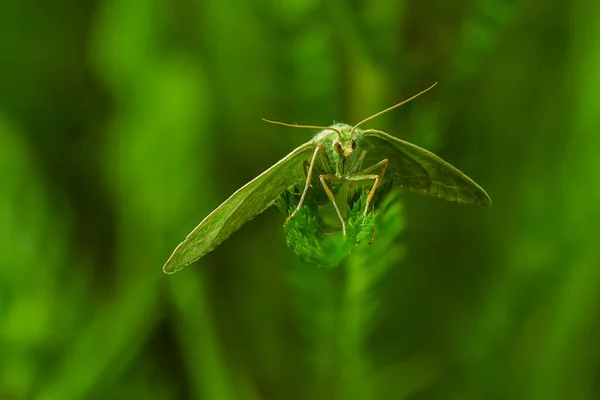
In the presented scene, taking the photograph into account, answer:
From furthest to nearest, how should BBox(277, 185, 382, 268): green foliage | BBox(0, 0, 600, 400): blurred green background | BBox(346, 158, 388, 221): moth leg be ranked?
1. BBox(0, 0, 600, 400): blurred green background
2. BBox(346, 158, 388, 221): moth leg
3. BBox(277, 185, 382, 268): green foliage

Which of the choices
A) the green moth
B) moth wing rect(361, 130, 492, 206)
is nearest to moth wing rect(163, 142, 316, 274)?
the green moth

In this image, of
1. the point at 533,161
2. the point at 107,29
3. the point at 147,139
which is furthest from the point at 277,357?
the point at 107,29

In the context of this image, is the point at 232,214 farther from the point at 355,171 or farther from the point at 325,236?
the point at 355,171

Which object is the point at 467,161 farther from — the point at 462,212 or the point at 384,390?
the point at 384,390

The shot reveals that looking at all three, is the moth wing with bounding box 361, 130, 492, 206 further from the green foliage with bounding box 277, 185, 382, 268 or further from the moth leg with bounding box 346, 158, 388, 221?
the green foliage with bounding box 277, 185, 382, 268

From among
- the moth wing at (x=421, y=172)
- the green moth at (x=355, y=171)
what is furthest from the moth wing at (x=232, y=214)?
the moth wing at (x=421, y=172)
